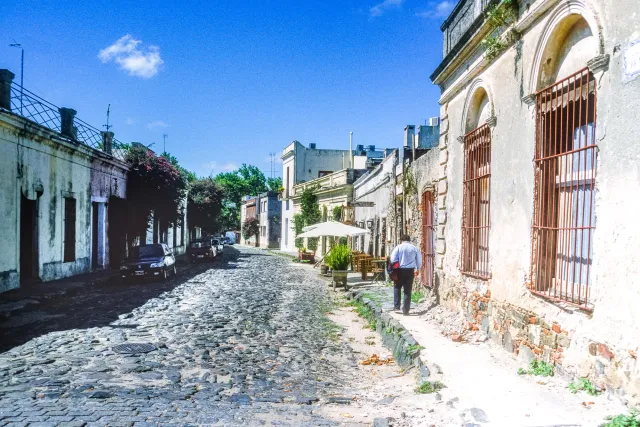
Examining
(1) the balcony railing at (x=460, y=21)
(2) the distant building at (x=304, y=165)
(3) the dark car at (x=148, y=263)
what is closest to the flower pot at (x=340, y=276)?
(3) the dark car at (x=148, y=263)

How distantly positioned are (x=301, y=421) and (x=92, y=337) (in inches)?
191

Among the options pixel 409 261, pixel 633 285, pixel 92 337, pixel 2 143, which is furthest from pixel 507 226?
pixel 2 143

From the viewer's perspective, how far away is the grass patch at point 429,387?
19.2 feet

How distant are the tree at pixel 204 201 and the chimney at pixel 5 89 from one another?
1088 inches

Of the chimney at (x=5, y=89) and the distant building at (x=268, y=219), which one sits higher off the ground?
the chimney at (x=5, y=89)

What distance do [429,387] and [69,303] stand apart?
32.4 feet

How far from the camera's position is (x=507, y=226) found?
739 centimetres

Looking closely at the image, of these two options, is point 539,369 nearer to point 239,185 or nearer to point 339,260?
point 339,260

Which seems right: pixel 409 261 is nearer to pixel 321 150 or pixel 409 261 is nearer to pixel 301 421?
pixel 301 421

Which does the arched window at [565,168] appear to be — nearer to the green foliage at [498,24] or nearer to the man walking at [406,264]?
the green foliage at [498,24]

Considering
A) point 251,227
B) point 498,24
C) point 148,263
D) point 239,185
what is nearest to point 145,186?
point 148,263

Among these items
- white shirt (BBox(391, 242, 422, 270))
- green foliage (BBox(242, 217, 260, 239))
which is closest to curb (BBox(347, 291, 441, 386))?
white shirt (BBox(391, 242, 422, 270))

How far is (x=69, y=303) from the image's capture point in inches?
506

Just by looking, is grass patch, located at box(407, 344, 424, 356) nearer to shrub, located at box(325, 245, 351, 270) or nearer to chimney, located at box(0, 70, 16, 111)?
shrub, located at box(325, 245, 351, 270)
